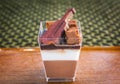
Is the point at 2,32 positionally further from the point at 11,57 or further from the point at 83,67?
the point at 83,67

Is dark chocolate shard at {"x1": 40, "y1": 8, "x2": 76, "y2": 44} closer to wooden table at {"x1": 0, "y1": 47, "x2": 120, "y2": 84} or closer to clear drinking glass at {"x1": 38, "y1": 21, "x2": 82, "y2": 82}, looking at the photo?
clear drinking glass at {"x1": 38, "y1": 21, "x2": 82, "y2": 82}

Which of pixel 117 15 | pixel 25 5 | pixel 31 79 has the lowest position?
pixel 31 79

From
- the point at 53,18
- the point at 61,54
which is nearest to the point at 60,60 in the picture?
the point at 61,54

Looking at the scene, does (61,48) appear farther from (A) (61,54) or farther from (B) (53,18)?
(B) (53,18)

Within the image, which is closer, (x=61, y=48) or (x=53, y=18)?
(x=61, y=48)

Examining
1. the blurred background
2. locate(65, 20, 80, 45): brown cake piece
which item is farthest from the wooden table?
the blurred background

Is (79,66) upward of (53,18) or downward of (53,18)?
downward

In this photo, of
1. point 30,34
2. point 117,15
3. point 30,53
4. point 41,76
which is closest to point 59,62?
point 41,76
